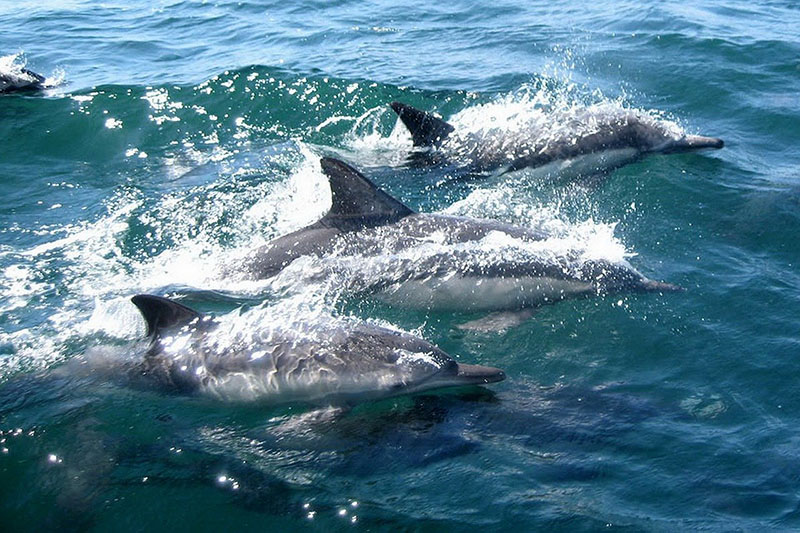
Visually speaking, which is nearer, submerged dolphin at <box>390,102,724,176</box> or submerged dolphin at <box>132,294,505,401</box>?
submerged dolphin at <box>132,294,505,401</box>

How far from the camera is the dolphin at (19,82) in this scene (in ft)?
51.4

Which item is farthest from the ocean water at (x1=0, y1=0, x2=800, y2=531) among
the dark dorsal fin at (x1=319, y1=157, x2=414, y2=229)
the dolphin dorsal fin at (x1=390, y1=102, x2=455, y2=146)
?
the dark dorsal fin at (x1=319, y1=157, x2=414, y2=229)

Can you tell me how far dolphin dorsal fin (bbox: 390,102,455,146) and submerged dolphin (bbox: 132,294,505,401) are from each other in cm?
544

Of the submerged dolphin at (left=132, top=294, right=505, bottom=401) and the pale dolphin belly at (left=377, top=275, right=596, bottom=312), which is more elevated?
the submerged dolphin at (left=132, top=294, right=505, bottom=401)

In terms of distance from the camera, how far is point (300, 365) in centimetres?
727

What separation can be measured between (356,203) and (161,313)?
266cm

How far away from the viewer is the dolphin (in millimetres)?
15656

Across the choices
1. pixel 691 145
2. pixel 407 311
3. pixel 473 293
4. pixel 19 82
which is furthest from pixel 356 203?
pixel 19 82

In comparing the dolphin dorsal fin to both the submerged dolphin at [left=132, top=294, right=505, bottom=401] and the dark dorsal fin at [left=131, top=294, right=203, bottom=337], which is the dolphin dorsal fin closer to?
the submerged dolphin at [left=132, top=294, right=505, bottom=401]

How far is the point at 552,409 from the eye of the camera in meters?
7.23

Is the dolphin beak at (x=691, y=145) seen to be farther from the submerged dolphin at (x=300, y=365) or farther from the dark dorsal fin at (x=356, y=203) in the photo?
the submerged dolphin at (x=300, y=365)

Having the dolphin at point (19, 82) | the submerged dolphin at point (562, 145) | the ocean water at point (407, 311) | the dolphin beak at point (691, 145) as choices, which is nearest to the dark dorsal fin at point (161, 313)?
the ocean water at point (407, 311)

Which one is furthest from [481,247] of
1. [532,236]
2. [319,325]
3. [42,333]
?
[42,333]

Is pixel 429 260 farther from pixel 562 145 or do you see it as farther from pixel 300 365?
pixel 562 145
